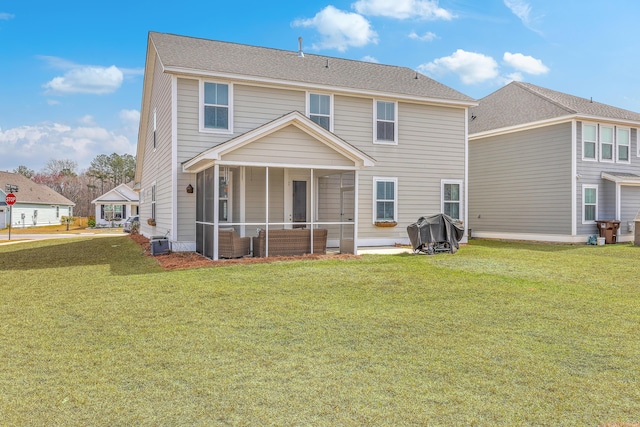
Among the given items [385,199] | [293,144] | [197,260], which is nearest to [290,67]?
[293,144]

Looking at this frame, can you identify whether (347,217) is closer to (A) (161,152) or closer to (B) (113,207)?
(A) (161,152)

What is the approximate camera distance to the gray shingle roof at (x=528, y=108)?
1605 centimetres

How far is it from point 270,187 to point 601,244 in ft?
39.3

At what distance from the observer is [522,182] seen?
17.1 meters

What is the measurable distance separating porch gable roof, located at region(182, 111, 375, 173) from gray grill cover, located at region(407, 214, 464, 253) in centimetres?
233

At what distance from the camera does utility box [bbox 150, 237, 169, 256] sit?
448 inches

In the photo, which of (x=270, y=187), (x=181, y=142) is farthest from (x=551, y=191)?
(x=181, y=142)

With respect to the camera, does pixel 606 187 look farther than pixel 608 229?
Yes

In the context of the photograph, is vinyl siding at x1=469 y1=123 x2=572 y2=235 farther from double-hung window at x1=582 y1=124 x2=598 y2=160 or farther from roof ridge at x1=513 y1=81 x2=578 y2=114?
double-hung window at x1=582 y1=124 x2=598 y2=160

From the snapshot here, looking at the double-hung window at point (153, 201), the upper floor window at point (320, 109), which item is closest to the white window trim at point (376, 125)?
the upper floor window at point (320, 109)

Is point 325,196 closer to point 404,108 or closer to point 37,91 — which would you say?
point 404,108

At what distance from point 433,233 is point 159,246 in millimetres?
7543

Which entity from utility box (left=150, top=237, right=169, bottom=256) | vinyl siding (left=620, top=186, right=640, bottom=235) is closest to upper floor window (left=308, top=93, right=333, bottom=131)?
utility box (left=150, top=237, right=169, bottom=256)

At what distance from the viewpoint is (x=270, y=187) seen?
1274 centimetres
